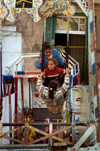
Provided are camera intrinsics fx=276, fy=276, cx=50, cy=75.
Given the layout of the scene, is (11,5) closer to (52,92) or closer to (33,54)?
(52,92)

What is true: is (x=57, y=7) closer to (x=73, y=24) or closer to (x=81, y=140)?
(x=81, y=140)

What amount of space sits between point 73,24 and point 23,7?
158 inches

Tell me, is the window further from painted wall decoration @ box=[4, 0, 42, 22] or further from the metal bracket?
the metal bracket

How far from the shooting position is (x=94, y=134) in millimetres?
5367

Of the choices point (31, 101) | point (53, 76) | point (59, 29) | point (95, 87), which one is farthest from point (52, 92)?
point (59, 29)

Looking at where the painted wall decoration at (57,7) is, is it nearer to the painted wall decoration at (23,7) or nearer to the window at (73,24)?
the painted wall decoration at (23,7)

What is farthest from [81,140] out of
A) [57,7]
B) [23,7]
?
[23,7]

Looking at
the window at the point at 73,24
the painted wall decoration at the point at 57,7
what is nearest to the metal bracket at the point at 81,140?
the painted wall decoration at the point at 57,7

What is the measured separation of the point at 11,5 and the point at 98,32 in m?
4.27

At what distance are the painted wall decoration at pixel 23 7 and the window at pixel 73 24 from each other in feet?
12.0

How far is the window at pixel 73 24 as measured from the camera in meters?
9.20

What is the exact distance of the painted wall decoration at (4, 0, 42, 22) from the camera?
5.57m

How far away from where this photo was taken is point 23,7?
558cm

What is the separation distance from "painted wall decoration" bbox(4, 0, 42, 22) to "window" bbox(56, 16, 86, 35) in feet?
12.0
